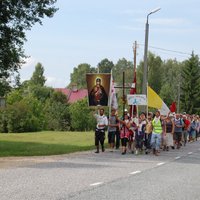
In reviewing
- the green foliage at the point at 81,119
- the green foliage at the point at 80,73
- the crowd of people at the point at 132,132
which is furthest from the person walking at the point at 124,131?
the green foliage at the point at 80,73

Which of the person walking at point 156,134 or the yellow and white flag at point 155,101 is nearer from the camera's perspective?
the person walking at point 156,134

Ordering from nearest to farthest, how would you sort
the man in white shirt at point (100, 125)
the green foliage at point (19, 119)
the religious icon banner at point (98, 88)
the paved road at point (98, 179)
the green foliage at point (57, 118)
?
the paved road at point (98, 179), the man in white shirt at point (100, 125), the religious icon banner at point (98, 88), the green foliage at point (19, 119), the green foliage at point (57, 118)

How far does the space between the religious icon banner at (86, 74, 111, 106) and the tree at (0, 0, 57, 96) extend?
3641 millimetres

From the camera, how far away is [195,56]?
81.6 metres

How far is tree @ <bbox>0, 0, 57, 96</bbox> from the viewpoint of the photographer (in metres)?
24.8

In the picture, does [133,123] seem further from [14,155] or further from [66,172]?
[66,172]

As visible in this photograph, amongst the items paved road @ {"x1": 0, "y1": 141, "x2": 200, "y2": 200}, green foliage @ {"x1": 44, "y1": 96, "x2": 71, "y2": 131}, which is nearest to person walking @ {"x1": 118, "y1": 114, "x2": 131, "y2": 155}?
paved road @ {"x1": 0, "y1": 141, "x2": 200, "y2": 200}

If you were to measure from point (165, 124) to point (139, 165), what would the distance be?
858 cm

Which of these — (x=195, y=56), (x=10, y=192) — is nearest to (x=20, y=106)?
(x=195, y=56)

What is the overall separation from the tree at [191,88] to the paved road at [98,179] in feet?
209

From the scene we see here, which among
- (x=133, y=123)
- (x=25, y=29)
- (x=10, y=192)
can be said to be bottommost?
(x=10, y=192)

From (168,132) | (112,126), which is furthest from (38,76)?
(112,126)

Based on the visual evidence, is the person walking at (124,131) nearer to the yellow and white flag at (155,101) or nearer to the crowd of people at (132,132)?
the crowd of people at (132,132)

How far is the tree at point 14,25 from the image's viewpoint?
24.8 meters
